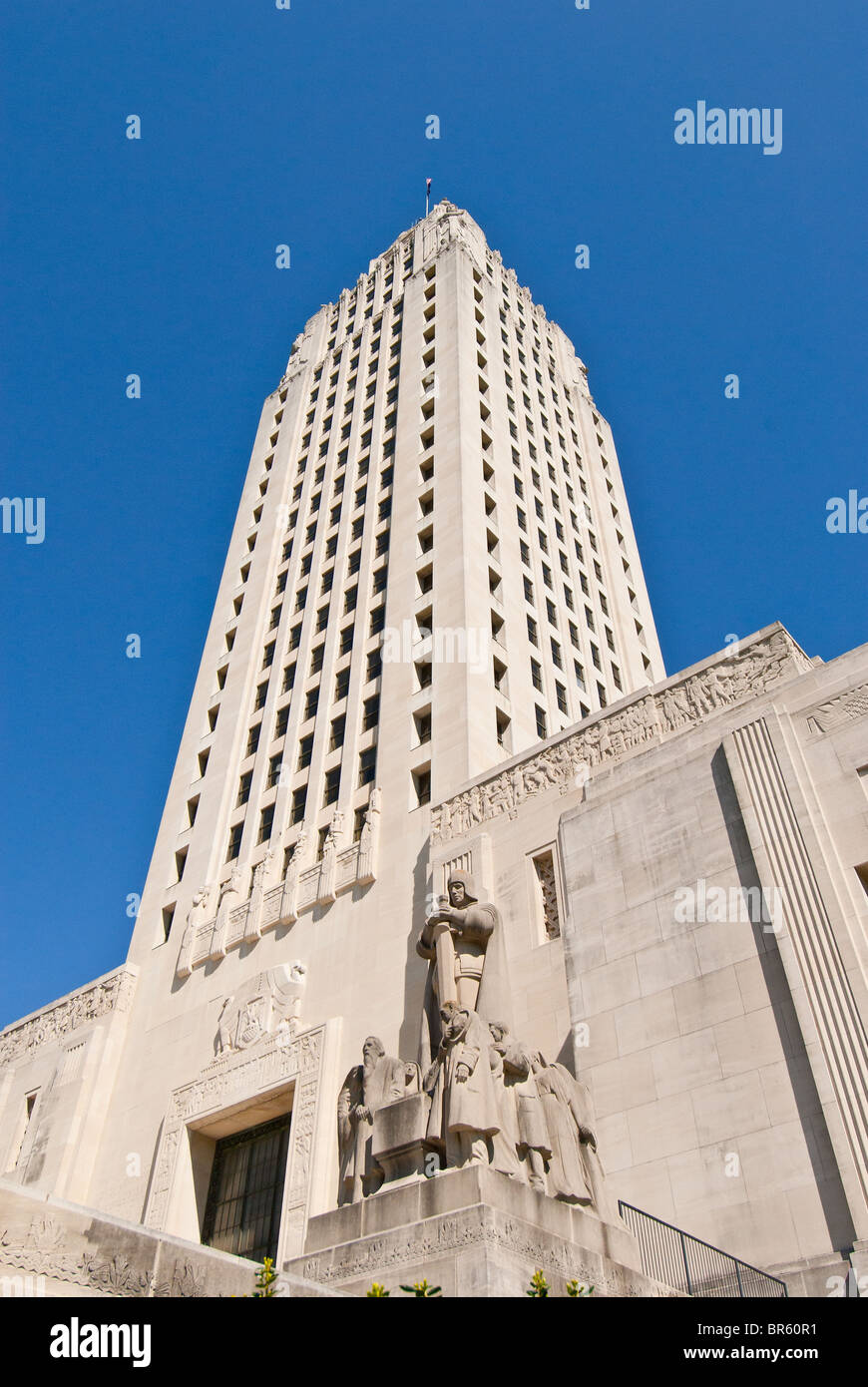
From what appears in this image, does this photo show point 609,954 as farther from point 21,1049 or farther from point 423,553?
point 21,1049

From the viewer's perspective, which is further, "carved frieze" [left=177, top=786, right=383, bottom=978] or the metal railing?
"carved frieze" [left=177, top=786, right=383, bottom=978]

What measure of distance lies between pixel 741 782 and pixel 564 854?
4.33 m

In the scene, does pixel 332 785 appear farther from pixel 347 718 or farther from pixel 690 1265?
pixel 690 1265

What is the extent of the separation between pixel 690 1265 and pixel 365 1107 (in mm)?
5223

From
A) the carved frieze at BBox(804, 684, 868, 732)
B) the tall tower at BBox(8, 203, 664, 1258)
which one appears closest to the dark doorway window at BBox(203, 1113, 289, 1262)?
the tall tower at BBox(8, 203, 664, 1258)

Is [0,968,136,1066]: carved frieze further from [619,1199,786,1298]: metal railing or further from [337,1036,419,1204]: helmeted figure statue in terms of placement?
[619,1199,786,1298]: metal railing

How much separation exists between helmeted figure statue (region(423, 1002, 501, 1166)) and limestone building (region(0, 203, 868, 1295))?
48 millimetres

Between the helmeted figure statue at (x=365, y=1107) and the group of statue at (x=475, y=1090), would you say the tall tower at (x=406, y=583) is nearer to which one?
the group of statue at (x=475, y=1090)

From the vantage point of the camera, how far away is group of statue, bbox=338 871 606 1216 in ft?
40.8

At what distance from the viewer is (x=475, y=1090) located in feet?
41.3

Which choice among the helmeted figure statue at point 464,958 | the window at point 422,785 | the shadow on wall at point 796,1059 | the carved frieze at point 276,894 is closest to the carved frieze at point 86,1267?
the helmeted figure statue at point 464,958

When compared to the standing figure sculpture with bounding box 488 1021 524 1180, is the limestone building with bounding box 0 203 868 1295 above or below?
above

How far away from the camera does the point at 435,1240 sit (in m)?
11.0
